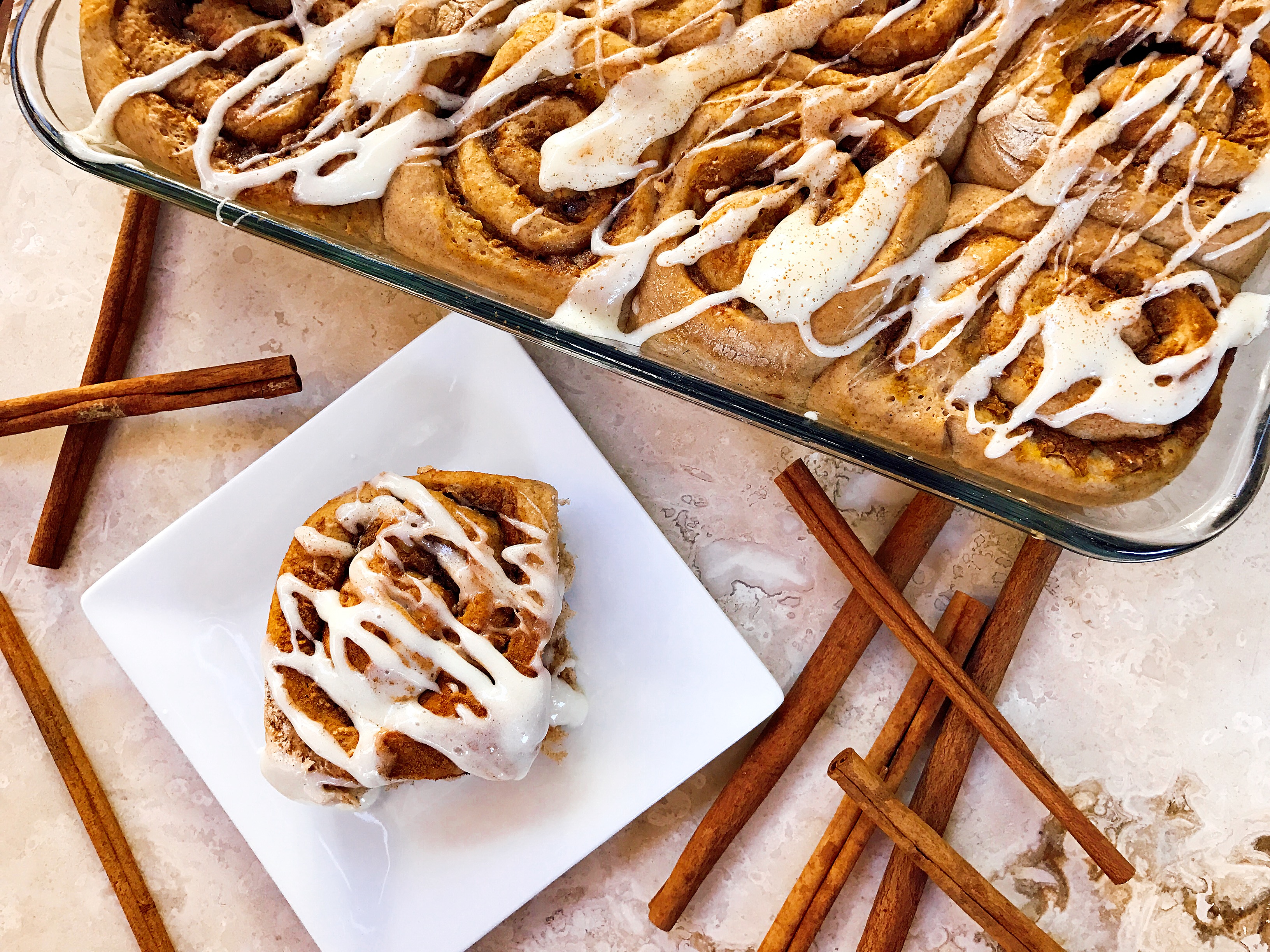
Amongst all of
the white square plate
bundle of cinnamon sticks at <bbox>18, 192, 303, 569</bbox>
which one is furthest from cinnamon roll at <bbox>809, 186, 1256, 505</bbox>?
bundle of cinnamon sticks at <bbox>18, 192, 303, 569</bbox>

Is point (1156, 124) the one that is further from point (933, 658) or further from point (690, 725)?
point (690, 725)

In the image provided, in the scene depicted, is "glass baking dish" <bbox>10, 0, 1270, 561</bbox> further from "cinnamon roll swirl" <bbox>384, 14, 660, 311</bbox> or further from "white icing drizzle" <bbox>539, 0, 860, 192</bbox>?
"white icing drizzle" <bbox>539, 0, 860, 192</bbox>

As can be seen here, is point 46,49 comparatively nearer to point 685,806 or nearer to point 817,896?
point 685,806

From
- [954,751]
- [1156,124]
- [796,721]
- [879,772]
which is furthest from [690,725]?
[1156,124]

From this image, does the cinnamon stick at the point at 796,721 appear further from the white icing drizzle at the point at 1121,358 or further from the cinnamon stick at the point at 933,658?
the white icing drizzle at the point at 1121,358

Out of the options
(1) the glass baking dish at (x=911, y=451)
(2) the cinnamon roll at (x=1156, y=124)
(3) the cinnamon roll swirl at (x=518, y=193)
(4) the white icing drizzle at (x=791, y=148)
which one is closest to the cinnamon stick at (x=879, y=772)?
(1) the glass baking dish at (x=911, y=451)
